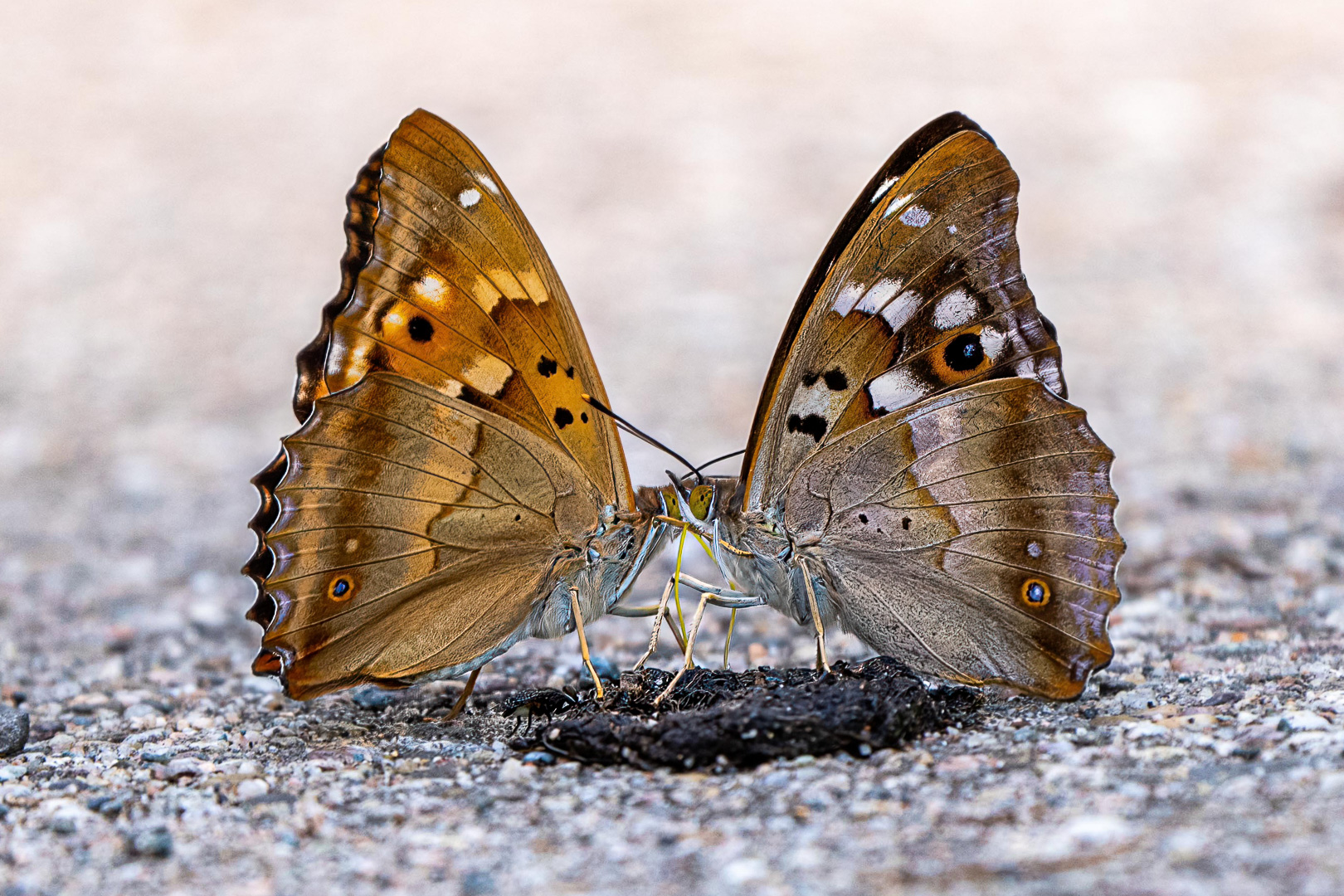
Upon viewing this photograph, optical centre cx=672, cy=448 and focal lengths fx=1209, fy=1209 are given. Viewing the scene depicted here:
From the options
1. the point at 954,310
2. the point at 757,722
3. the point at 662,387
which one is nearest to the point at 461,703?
the point at 757,722

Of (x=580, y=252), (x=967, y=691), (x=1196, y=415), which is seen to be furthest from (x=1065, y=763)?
(x=580, y=252)

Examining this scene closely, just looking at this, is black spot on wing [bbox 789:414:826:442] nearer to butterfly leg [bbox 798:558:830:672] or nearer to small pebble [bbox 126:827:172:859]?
butterfly leg [bbox 798:558:830:672]

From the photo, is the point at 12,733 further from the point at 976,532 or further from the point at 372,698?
the point at 976,532

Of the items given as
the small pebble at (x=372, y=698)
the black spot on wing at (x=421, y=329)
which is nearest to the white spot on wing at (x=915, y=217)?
the black spot on wing at (x=421, y=329)

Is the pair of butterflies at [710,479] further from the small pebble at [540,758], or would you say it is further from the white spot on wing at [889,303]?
the small pebble at [540,758]

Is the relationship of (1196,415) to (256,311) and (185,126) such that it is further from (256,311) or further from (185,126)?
(185,126)

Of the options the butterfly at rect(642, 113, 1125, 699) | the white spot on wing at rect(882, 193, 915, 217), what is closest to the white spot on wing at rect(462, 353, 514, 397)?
the butterfly at rect(642, 113, 1125, 699)

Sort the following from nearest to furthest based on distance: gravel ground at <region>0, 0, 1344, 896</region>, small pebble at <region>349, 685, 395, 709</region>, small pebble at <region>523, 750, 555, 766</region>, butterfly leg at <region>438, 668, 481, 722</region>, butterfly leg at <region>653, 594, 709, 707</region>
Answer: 1. gravel ground at <region>0, 0, 1344, 896</region>
2. small pebble at <region>523, 750, 555, 766</region>
3. butterfly leg at <region>653, 594, 709, 707</region>
4. butterfly leg at <region>438, 668, 481, 722</region>
5. small pebble at <region>349, 685, 395, 709</region>
